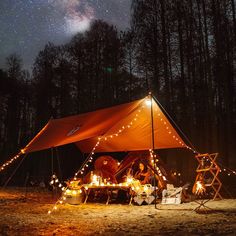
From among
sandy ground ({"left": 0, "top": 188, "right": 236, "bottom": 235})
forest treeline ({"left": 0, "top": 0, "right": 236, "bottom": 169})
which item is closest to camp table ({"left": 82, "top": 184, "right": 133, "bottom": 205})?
sandy ground ({"left": 0, "top": 188, "right": 236, "bottom": 235})

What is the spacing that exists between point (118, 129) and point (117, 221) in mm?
3068

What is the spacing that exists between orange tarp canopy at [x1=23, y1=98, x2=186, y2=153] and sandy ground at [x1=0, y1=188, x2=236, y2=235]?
5.20 ft

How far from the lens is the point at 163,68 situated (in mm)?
13523

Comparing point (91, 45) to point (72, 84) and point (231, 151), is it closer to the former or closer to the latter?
point (72, 84)

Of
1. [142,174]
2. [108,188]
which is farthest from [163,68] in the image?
[108,188]

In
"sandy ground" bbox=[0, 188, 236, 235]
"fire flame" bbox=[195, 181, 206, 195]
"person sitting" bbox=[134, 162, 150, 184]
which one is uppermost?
"person sitting" bbox=[134, 162, 150, 184]

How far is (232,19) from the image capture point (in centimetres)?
1242

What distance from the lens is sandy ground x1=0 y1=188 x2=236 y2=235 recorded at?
4.15 metres

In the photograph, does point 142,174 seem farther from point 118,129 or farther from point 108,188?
point 118,129

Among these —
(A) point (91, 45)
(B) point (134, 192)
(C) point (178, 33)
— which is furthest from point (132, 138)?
(A) point (91, 45)

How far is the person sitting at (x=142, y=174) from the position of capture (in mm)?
8164

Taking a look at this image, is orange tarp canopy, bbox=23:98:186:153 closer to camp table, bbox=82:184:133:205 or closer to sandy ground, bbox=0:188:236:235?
camp table, bbox=82:184:133:205

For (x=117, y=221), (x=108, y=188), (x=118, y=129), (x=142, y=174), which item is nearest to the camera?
(x=117, y=221)

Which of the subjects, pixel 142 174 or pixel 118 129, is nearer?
pixel 118 129
